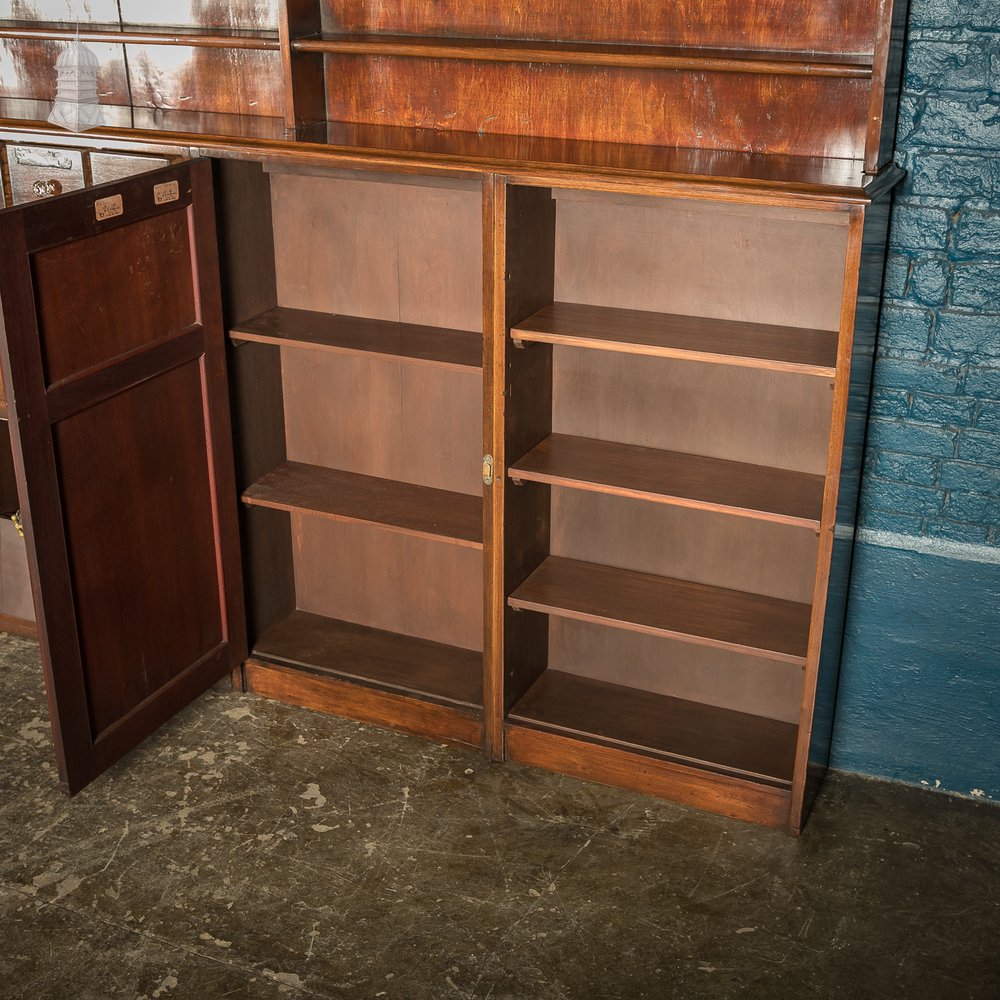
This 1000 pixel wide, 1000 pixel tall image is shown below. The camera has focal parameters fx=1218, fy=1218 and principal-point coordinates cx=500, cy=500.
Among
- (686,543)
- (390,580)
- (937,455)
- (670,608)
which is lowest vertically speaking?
(390,580)

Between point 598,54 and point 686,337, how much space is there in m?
0.73

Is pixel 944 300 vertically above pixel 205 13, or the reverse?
pixel 205 13

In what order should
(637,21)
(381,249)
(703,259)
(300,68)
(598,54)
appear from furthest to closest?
1. (381,249)
2. (300,68)
3. (703,259)
4. (637,21)
5. (598,54)

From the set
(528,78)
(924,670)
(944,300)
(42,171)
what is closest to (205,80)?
(42,171)

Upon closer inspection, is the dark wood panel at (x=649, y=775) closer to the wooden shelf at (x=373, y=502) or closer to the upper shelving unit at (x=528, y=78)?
the wooden shelf at (x=373, y=502)

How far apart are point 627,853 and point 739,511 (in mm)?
973

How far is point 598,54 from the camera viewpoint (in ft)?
9.80

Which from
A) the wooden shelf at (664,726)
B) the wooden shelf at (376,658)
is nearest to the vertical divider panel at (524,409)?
the wooden shelf at (664,726)

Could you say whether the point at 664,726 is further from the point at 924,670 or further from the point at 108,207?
the point at 108,207

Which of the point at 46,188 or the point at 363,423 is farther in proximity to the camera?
the point at 363,423

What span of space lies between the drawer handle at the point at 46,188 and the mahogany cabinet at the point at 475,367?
0.33ft

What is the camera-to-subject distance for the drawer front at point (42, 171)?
354 cm

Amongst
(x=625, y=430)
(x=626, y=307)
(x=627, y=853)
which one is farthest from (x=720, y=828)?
(x=626, y=307)

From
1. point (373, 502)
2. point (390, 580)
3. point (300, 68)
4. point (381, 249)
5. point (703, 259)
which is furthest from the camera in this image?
point (390, 580)
